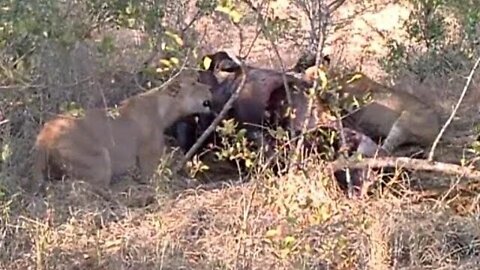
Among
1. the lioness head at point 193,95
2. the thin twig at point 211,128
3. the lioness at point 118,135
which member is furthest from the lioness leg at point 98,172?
the lioness head at point 193,95

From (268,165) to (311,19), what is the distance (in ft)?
3.14

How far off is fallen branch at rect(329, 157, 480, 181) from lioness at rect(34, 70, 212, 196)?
4.39ft

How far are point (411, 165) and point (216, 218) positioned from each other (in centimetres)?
100

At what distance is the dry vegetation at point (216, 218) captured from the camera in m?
4.98

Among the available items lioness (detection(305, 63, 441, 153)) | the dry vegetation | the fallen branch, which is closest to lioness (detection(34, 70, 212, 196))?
the dry vegetation

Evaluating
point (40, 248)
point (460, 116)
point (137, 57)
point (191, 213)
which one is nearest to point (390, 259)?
point (191, 213)

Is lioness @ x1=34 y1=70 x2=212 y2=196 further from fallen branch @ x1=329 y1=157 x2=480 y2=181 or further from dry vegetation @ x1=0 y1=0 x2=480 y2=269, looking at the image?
fallen branch @ x1=329 y1=157 x2=480 y2=181

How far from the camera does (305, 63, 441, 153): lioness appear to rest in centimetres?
667

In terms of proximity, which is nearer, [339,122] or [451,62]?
[339,122]

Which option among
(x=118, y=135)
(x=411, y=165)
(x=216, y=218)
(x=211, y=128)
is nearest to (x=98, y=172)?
(x=118, y=135)

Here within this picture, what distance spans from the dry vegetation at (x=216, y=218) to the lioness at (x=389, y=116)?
17cm

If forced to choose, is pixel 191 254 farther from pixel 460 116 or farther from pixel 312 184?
pixel 460 116

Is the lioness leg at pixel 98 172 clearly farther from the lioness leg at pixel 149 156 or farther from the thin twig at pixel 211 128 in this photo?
the thin twig at pixel 211 128

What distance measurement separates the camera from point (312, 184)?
Result: 5535mm
